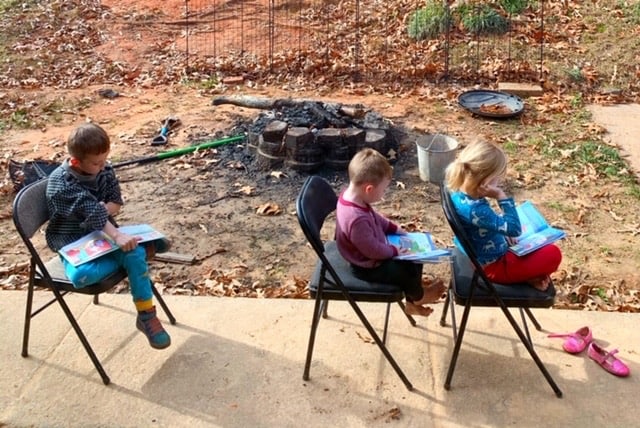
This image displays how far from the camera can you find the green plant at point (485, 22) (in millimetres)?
11234

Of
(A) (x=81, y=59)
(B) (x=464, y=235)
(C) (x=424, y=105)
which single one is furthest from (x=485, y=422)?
(A) (x=81, y=59)

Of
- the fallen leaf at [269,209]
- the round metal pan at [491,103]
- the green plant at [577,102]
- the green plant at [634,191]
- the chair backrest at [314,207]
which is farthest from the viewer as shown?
the green plant at [577,102]

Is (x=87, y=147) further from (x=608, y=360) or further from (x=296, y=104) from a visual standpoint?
(x=296, y=104)

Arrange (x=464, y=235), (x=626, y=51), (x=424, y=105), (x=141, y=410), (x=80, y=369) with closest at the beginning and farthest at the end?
(x=464, y=235), (x=141, y=410), (x=80, y=369), (x=424, y=105), (x=626, y=51)

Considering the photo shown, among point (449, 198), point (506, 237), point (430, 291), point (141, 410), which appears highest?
point (449, 198)

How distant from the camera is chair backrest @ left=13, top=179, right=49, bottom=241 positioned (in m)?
3.49

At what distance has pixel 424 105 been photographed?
9031mm

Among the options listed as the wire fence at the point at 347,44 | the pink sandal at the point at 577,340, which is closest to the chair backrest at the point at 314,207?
the pink sandal at the point at 577,340

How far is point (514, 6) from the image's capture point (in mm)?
11680

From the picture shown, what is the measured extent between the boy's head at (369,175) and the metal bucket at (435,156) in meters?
3.19

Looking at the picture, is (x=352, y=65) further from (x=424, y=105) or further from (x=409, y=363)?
(x=409, y=363)

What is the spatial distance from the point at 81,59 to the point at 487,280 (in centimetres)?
1014

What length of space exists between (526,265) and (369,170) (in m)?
0.94

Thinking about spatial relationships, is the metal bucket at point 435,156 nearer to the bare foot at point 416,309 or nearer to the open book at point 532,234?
the open book at point 532,234
